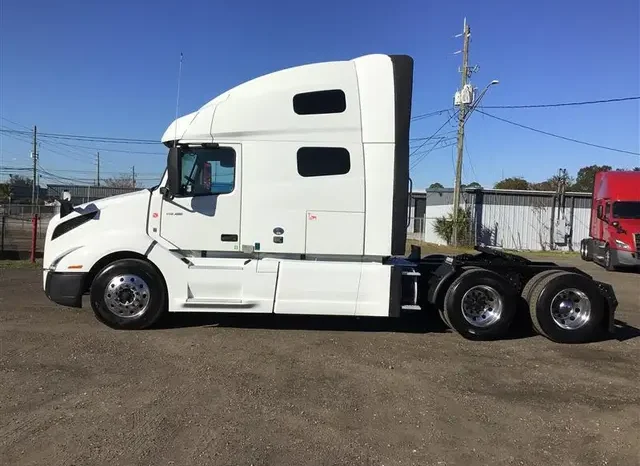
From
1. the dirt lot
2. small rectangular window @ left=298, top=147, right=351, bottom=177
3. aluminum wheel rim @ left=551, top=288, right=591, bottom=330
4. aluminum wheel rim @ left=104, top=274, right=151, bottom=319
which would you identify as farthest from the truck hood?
aluminum wheel rim @ left=551, top=288, right=591, bottom=330

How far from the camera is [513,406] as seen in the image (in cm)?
500

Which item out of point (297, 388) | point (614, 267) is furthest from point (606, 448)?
point (614, 267)

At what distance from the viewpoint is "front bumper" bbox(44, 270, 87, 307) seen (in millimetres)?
7289

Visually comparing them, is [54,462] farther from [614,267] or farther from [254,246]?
[614,267]

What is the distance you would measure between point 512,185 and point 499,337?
67089mm

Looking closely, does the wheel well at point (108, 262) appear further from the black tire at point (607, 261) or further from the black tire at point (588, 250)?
the black tire at point (588, 250)

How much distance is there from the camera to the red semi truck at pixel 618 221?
18.1 m

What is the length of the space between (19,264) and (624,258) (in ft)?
62.1

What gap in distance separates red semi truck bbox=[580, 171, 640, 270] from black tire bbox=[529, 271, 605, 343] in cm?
1253

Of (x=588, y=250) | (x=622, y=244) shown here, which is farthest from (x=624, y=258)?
(x=588, y=250)

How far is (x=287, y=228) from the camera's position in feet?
24.2

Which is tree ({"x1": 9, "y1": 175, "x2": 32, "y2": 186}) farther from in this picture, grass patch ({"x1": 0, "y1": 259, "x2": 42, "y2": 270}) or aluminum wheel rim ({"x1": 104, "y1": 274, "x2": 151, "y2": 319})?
aluminum wheel rim ({"x1": 104, "y1": 274, "x2": 151, "y2": 319})

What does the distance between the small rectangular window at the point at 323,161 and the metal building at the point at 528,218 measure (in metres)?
24.0

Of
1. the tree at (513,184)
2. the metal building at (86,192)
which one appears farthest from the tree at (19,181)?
the tree at (513,184)
